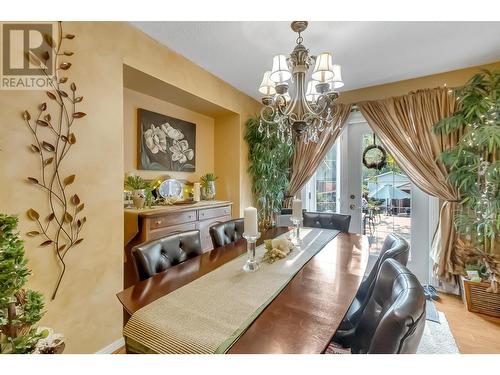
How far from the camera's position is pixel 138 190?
88.9 inches

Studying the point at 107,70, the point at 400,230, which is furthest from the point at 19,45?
the point at 400,230

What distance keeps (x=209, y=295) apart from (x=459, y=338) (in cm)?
236

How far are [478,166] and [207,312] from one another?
295 cm

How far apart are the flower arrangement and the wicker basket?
222 cm

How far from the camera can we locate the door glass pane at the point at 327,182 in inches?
142

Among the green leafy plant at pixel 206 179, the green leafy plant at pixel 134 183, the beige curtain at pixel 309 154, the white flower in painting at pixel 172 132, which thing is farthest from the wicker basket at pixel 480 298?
the white flower in painting at pixel 172 132

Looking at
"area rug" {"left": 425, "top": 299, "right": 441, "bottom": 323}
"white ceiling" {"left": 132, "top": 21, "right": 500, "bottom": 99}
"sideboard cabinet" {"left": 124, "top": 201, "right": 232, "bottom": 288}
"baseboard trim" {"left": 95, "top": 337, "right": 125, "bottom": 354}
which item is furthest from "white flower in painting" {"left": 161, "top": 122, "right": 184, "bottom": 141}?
"area rug" {"left": 425, "top": 299, "right": 441, "bottom": 323}

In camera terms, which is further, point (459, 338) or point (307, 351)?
point (459, 338)

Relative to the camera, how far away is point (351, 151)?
3.41 m

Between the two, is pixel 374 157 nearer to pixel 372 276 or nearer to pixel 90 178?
pixel 372 276

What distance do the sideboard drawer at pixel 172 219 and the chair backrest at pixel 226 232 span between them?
580 mm

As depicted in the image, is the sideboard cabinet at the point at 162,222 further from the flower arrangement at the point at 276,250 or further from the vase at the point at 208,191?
the flower arrangement at the point at 276,250

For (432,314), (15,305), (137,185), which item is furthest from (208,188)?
(432,314)
